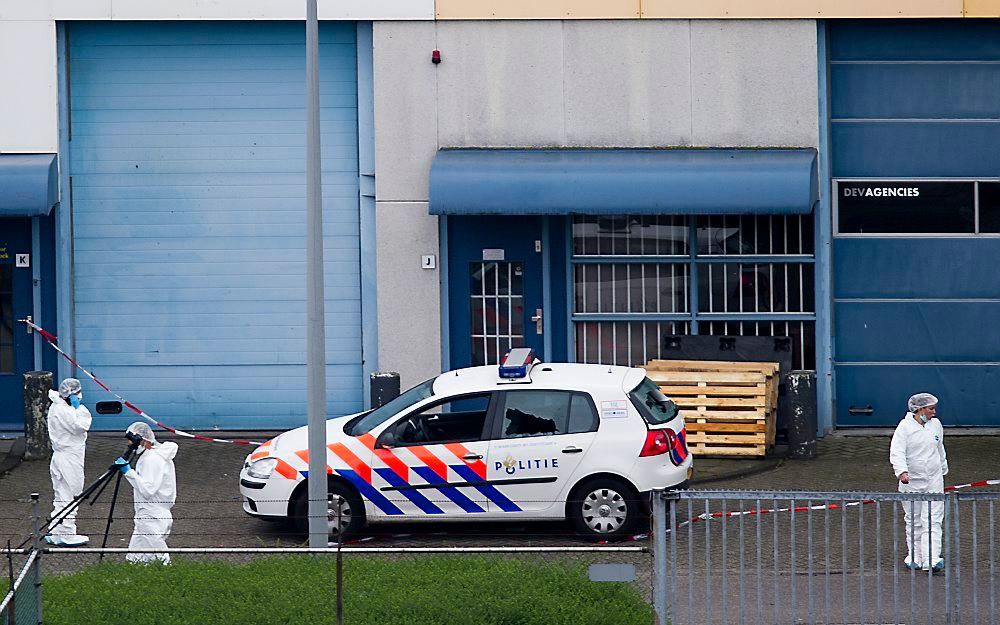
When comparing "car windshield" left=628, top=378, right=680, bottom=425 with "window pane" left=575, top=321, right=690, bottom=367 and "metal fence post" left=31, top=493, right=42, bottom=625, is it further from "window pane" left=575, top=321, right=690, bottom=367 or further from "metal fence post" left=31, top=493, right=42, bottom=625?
"metal fence post" left=31, top=493, right=42, bottom=625

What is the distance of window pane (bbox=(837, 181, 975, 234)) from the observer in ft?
60.4

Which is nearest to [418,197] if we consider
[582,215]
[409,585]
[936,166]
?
[582,215]

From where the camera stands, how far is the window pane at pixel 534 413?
1309 cm

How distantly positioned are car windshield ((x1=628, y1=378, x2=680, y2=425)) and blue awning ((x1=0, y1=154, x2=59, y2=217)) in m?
8.45

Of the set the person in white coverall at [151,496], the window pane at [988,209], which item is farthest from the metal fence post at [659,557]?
the window pane at [988,209]

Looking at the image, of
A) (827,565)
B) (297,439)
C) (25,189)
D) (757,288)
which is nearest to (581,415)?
(297,439)

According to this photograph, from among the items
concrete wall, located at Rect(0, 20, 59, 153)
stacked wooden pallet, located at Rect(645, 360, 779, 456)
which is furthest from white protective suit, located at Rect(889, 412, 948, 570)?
concrete wall, located at Rect(0, 20, 59, 153)

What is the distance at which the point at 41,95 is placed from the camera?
1836 cm

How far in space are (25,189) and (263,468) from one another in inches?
263

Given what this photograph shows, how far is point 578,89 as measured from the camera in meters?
18.4

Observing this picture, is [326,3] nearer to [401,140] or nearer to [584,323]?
[401,140]

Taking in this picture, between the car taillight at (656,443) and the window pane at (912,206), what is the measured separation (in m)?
6.61

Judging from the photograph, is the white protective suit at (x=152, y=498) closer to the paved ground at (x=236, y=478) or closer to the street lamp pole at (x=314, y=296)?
the paved ground at (x=236, y=478)

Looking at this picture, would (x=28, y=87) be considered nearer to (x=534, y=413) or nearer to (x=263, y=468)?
(x=263, y=468)
